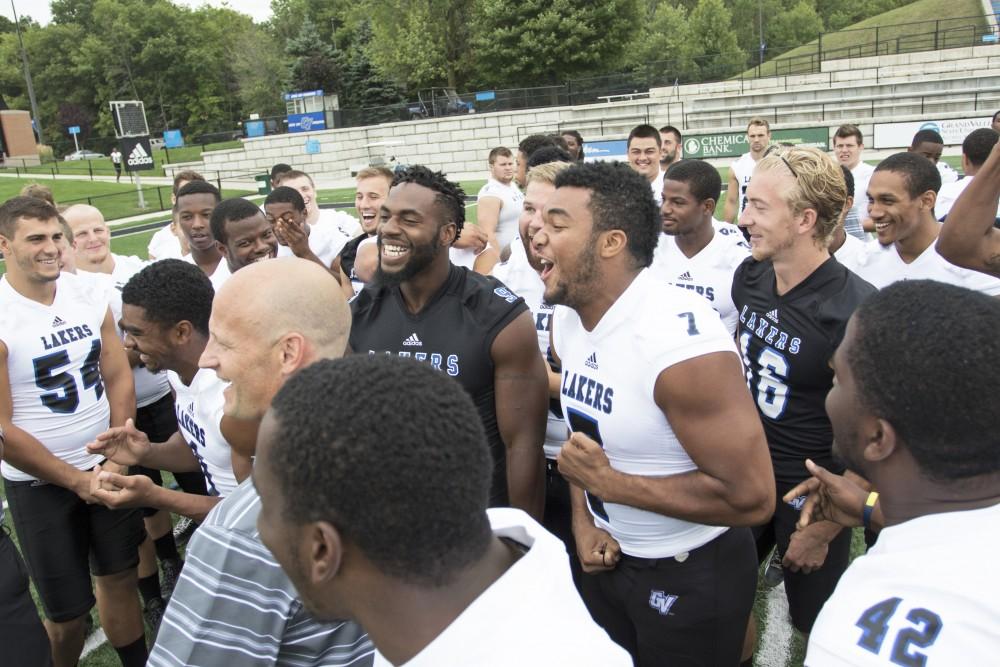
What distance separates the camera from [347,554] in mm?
1295

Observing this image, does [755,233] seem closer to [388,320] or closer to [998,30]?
[388,320]

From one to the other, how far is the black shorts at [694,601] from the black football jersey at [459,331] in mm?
867

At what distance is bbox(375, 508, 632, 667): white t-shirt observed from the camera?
1167 mm

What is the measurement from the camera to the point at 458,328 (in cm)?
326

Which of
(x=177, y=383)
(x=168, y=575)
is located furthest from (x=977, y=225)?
(x=168, y=575)

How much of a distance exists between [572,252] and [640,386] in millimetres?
593

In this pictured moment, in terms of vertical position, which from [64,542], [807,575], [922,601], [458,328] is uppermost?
[458,328]

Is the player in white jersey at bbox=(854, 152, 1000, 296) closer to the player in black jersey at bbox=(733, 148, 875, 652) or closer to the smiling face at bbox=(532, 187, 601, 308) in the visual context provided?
the player in black jersey at bbox=(733, 148, 875, 652)

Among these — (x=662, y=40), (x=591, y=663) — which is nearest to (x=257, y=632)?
(x=591, y=663)

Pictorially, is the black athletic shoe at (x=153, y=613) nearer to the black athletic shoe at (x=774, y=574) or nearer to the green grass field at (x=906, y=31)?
the black athletic shoe at (x=774, y=574)

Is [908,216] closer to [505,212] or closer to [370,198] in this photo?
[370,198]

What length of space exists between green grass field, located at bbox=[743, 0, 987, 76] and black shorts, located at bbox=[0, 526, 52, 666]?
42.3 meters

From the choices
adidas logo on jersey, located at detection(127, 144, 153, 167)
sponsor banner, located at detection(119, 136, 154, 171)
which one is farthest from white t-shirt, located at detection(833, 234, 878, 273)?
adidas logo on jersey, located at detection(127, 144, 153, 167)

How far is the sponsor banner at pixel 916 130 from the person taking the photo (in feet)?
71.8
